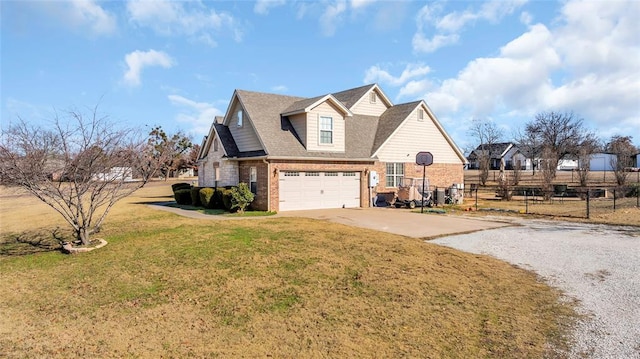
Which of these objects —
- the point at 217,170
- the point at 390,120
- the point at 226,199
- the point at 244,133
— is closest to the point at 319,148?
Answer: the point at 244,133

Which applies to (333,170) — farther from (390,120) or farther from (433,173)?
(433,173)

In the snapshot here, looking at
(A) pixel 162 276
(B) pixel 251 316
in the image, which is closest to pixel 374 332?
(B) pixel 251 316

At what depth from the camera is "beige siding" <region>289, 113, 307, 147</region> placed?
855 inches

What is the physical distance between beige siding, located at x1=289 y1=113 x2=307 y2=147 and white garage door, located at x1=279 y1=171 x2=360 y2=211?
6.35 ft

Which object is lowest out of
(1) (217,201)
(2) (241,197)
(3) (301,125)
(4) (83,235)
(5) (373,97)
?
(4) (83,235)

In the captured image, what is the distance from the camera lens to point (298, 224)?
51.6 ft

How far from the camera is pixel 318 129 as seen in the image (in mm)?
22000

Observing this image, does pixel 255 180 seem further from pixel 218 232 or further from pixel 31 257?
pixel 31 257

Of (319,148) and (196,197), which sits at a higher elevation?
(319,148)

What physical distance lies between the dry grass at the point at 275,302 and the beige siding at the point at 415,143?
13.4 meters

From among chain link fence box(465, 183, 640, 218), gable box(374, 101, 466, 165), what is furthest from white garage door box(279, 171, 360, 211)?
chain link fence box(465, 183, 640, 218)

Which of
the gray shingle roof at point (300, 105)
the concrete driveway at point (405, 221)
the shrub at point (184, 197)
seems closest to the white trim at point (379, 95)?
the gray shingle roof at point (300, 105)

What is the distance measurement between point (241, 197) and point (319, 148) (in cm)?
500

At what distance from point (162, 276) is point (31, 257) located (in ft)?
17.1
